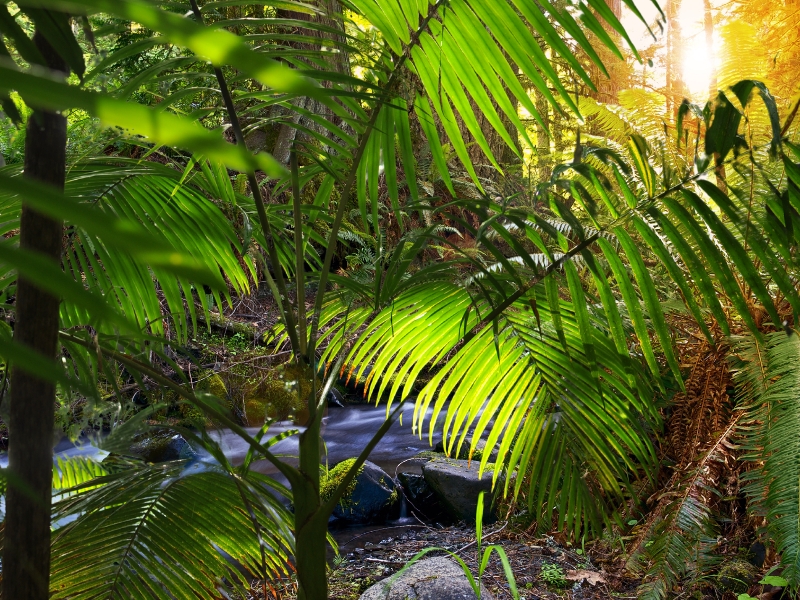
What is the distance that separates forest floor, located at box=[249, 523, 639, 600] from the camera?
225 cm

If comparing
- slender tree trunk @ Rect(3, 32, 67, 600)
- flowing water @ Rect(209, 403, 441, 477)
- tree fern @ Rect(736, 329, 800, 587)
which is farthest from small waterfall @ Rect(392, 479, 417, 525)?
slender tree trunk @ Rect(3, 32, 67, 600)

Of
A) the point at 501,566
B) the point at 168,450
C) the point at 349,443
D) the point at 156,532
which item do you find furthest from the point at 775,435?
the point at 168,450

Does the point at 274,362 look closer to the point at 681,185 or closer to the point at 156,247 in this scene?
the point at 681,185

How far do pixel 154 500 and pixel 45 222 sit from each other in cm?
73

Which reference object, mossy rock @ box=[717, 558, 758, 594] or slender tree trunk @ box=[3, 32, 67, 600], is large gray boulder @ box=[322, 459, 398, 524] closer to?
mossy rock @ box=[717, 558, 758, 594]

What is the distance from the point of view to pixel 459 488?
3.19 metres

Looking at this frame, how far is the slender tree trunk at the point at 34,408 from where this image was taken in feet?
1.75

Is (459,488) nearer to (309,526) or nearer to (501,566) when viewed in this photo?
(501,566)

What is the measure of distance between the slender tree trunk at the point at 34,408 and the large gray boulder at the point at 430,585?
4.85 feet

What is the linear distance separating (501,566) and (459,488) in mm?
769

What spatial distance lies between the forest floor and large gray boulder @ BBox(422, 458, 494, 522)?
4.4 inches

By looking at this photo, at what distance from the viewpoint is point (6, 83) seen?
0.19 meters

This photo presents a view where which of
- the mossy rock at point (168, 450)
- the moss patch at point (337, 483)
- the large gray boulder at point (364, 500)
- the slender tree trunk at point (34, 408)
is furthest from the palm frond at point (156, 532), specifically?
the mossy rock at point (168, 450)

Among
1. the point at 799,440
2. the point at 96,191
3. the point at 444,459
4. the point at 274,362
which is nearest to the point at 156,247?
the point at 96,191
